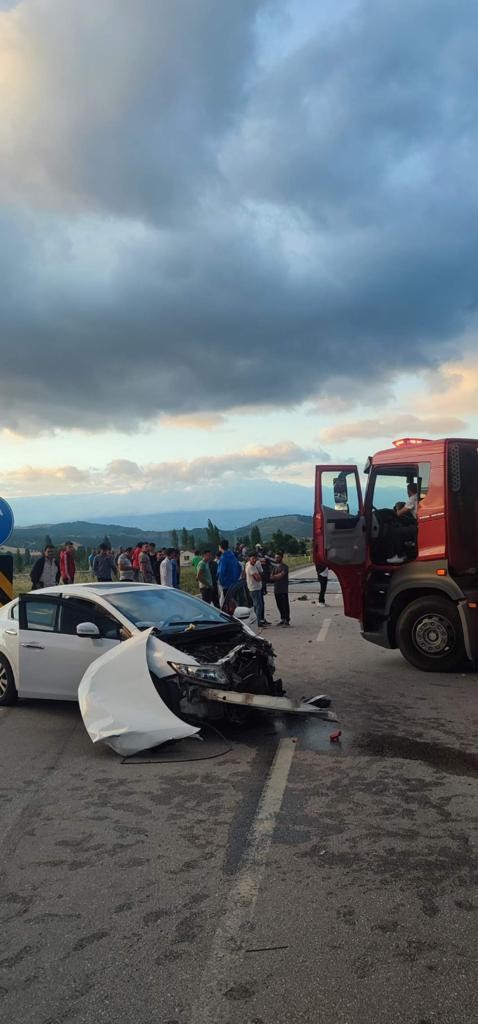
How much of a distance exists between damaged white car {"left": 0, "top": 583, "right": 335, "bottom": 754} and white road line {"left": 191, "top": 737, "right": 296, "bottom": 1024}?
128 cm

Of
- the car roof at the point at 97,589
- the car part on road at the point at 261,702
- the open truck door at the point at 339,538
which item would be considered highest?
the open truck door at the point at 339,538

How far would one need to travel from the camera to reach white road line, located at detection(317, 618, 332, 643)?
12.6m

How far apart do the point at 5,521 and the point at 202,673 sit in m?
5.72

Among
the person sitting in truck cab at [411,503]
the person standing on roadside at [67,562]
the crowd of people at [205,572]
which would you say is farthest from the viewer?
the person standing on roadside at [67,562]

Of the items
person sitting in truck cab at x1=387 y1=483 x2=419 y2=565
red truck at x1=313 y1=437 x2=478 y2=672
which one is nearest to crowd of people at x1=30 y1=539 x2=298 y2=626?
red truck at x1=313 y1=437 x2=478 y2=672

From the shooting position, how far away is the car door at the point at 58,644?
707 cm

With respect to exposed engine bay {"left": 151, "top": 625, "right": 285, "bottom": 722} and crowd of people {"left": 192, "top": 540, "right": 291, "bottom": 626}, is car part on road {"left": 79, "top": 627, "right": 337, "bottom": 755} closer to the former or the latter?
exposed engine bay {"left": 151, "top": 625, "right": 285, "bottom": 722}

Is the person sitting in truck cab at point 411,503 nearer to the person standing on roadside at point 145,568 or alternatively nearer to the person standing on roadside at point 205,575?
the person standing on roadside at point 205,575

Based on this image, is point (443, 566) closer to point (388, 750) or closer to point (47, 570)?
point (388, 750)

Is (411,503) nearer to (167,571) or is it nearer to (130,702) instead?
(130,702)

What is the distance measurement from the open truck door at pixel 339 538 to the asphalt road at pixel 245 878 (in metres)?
3.19

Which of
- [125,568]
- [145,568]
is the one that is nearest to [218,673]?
[125,568]

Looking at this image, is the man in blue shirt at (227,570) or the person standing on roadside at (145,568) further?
the person standing on roadside at (145,568)

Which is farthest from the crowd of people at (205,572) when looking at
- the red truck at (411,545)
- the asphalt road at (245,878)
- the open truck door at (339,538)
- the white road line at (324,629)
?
the asphalt road at (245,878)
